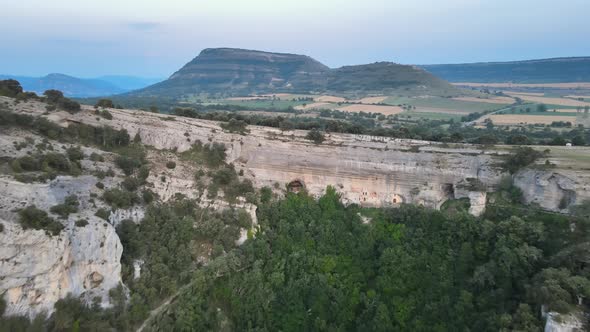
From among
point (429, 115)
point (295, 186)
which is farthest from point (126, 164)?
point (429, 115)

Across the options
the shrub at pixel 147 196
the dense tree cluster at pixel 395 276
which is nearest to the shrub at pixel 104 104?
the shrub at pixel 147 196

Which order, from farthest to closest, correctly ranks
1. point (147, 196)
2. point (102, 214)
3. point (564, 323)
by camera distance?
point (147, 196) → point (102, 214) → point (564, 323)

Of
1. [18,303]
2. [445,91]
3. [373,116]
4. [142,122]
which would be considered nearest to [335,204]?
[142,122]

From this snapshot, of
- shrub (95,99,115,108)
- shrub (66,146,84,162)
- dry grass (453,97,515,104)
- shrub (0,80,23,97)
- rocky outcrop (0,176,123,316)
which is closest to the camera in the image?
rocky outcrop (0,176,123,316)

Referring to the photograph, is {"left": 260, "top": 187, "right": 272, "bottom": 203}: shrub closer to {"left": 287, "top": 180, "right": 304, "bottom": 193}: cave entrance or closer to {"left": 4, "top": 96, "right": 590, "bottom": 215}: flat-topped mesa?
{"left": 4, "top": 96, "right": 590, "bottom": 215}: flat-topped mesa

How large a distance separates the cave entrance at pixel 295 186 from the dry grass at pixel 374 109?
72.6 meters

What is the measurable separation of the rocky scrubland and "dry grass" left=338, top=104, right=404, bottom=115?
70715 millimetres

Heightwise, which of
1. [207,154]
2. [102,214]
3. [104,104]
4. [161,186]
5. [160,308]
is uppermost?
[104,104]

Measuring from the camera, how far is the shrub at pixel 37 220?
2525 centimetres

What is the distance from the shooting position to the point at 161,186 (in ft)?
123

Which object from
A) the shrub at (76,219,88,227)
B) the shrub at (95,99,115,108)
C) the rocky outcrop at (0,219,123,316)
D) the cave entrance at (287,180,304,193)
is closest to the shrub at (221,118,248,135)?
the cave entrance at (287,180,304,193)

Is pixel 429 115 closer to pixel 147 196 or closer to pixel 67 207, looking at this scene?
pixel 147 196

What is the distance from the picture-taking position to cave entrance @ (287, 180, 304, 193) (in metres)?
43.7

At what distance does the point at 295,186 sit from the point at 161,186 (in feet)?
46.5
